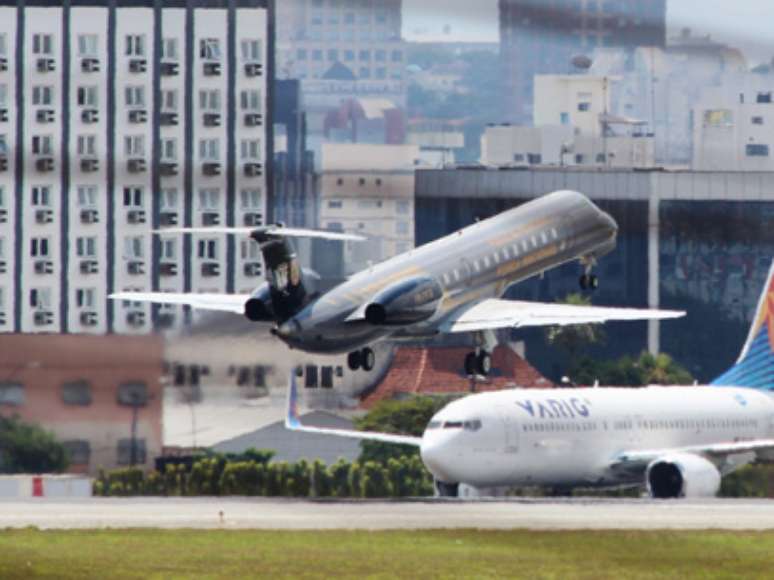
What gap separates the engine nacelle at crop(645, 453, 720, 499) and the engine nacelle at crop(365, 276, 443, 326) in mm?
18573

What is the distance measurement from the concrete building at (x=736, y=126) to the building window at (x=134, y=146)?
39.5 feet

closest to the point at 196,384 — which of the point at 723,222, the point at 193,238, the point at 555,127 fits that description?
the point at 193,238

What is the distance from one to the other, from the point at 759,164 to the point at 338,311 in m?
29.0

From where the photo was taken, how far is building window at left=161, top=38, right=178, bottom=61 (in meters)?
47.4

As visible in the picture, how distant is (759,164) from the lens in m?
37.5

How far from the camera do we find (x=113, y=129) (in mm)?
46094

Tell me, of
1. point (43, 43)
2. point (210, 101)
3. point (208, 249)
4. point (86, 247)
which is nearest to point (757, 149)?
point (43, 43)

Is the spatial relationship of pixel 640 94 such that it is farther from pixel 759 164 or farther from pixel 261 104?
pixel 261 104

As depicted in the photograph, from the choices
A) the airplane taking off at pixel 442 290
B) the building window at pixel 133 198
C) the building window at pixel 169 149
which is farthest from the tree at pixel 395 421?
the building window at pixel 169 149

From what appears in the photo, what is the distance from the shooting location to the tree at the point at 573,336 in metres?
109

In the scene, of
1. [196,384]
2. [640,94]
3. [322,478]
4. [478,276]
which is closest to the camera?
[640,94]

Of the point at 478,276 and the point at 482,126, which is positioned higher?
the point at 482,126

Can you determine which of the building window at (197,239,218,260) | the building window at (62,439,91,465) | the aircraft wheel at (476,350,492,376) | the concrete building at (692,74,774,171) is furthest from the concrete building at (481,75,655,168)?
the building window at (197,239,218,260)

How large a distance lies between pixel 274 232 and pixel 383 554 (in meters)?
16.4
